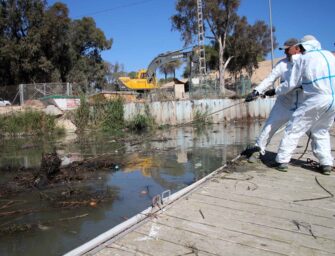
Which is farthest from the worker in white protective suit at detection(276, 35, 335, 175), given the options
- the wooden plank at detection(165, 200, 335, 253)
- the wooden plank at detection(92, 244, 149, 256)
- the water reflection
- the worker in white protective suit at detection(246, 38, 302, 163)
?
the wooden plank at detection(92, 244, 149, 256)

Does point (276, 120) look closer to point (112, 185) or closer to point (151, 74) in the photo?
point (112, 185)

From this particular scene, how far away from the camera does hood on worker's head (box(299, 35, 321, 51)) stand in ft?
18.6

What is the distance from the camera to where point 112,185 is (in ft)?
25.9

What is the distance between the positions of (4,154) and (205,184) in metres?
11.4

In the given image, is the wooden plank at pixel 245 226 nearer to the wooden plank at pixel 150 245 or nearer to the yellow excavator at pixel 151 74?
the wooden plank at pixel 150 245

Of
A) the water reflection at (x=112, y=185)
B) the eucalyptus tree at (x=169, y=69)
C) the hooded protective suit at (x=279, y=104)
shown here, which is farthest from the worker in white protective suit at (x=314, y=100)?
the eucalyptus tree at (x=169, y=69)

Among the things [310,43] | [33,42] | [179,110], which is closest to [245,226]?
[310,43]

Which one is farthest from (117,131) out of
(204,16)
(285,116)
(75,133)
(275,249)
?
(204,16)

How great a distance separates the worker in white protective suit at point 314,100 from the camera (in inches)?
213

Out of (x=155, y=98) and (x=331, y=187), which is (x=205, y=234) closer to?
A: (x=331, y=187)

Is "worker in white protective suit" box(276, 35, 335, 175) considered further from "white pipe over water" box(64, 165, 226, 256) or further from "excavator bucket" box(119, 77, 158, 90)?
"excavator bucket" box(119, 77, 158, 90)

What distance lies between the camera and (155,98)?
23656mm

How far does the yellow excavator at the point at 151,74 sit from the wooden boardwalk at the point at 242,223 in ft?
88.5

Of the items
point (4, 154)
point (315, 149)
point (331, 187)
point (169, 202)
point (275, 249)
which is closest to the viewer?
point (275, 249)
